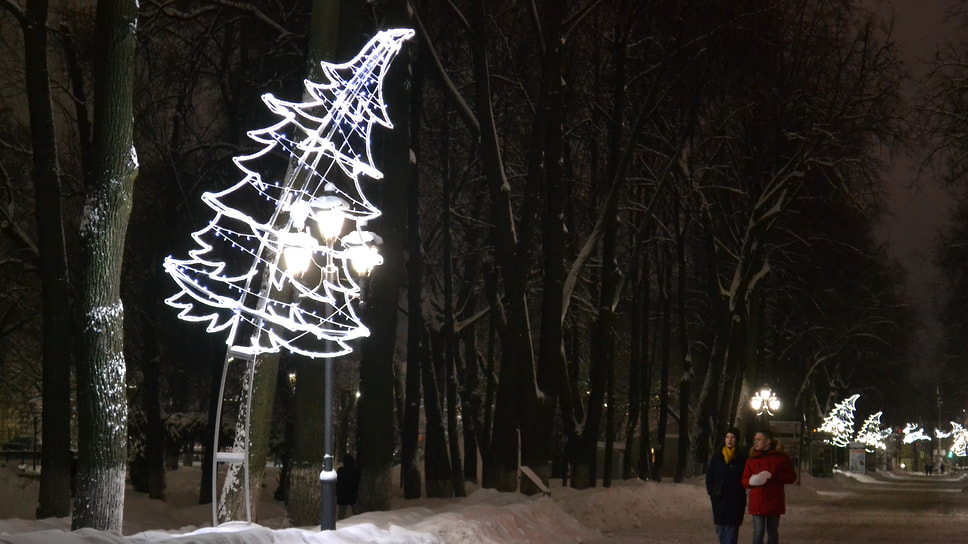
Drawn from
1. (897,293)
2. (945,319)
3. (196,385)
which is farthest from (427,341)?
(897,293)

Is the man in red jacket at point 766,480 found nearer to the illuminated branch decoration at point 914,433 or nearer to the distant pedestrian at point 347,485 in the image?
the distant pedestrian at point 347,485

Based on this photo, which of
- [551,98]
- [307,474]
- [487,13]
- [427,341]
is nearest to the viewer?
[307,474]

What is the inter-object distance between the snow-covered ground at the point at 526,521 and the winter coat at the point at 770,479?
12.4 feet

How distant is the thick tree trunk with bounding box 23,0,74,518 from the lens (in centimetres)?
1738

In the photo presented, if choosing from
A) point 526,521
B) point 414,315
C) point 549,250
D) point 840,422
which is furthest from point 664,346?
point 840,422

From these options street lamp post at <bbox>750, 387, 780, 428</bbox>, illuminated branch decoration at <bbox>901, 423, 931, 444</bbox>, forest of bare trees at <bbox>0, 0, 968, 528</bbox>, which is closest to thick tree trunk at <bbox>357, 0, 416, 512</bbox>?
forest of bare trees at <bbox>0, 0, 968, 528</bbox>

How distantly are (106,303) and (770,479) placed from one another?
7800 millimetres

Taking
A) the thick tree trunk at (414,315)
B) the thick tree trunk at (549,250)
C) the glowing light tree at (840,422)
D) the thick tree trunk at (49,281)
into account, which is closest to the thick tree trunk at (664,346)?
the thick tree trunk at (414,315)

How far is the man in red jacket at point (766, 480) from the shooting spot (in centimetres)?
1344

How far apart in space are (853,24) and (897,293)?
29.1m

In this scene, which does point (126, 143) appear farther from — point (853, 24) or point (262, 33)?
point (853, 24)

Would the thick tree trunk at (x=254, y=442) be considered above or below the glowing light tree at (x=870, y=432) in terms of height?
above

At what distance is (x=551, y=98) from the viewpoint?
924 inches

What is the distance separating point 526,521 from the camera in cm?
1812
